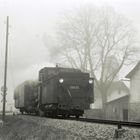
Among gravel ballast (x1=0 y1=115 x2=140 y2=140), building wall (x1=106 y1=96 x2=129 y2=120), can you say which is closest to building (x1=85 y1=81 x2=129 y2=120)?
building wall (x1=106 y1=96 x2=129 y2=120)

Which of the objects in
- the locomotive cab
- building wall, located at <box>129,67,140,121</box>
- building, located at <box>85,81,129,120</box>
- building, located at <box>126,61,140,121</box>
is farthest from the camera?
building, located at <box>85,81,129,120</box>

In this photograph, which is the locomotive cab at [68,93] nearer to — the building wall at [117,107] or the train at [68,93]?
the train at [68,93]

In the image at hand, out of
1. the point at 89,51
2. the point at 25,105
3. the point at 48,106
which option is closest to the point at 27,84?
the point at 25,105

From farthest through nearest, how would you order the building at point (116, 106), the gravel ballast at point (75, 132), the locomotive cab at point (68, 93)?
the building at point (116, 106), the locomotive cab at point (68, 93), the gravel ballast at point (75, 132)

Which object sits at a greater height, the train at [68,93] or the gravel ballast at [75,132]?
the train at [68,93]

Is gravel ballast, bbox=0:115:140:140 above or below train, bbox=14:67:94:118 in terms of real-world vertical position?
below

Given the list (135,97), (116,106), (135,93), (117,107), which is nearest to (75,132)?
(135,97)

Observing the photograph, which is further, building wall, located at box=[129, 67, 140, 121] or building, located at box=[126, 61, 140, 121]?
building, located at box=[126, 61, 140, 121]

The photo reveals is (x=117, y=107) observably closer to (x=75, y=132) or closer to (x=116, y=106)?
(x=116, y=106)

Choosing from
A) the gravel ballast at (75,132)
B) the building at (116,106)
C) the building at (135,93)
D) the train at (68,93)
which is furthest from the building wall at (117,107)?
the gravel ballast at (75,132)

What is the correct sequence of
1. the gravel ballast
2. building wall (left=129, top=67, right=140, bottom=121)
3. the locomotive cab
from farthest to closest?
building wall (left=129, top=67, right=140, bottom=121), the locomotive cab, the gravel ballast

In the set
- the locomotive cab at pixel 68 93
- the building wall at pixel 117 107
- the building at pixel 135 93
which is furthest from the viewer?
the building wall at pixel 117 107

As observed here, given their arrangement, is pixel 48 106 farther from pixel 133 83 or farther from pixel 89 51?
pixel 89 51

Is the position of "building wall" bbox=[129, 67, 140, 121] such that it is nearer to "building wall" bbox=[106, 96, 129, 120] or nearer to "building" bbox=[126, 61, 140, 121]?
"building" bbox=[126, 61, 140, 121]
